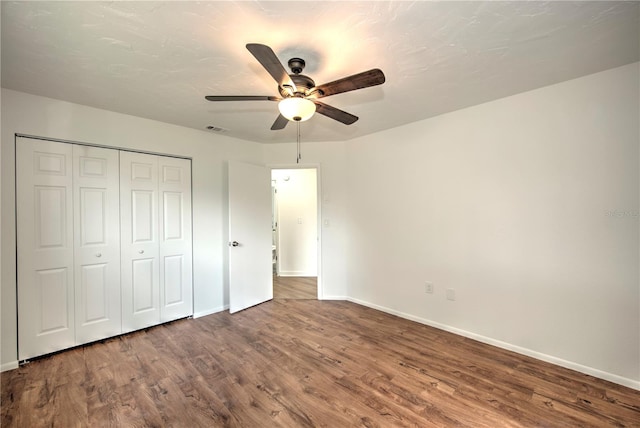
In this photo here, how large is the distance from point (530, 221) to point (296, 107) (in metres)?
2.32

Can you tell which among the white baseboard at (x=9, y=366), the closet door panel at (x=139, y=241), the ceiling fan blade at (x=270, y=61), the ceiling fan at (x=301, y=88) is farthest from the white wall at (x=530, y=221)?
the white baseboard at (x=9, y=366)

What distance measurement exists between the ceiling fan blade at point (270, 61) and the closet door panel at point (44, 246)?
2.41 m

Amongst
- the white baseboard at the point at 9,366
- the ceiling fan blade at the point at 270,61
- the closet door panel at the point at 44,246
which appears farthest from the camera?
the closet door panel at the point at 44,246

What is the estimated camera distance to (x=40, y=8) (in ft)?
4.63

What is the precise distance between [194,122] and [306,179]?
270cm

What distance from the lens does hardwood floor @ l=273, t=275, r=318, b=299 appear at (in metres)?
4.25

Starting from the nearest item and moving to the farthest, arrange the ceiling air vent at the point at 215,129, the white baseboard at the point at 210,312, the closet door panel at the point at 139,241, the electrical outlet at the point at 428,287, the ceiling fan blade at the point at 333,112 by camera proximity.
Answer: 1. the ceiling fan blade at the point at 333,112
2. the closet door panel at the point at 139,241
3. the electrical outlet at the point at 428,287
4. the ceiling air vent at the point at 215,129
5. the white baseboard at the point at 210,312

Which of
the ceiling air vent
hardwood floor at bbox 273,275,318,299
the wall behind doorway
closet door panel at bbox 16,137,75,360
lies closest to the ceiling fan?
the ceiling air vent

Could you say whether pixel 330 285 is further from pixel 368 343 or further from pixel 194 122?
pixel 194 122

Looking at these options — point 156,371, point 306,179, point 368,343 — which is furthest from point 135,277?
point 306,179

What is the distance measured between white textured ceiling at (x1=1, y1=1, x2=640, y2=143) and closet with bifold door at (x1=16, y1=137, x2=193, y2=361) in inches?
26.7

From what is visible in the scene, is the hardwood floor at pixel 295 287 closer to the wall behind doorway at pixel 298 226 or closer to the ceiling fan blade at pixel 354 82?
the wall behind doorway at pixel 298 226

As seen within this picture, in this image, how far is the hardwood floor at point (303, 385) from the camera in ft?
5.69

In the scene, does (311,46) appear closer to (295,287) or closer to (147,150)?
(147,150)
